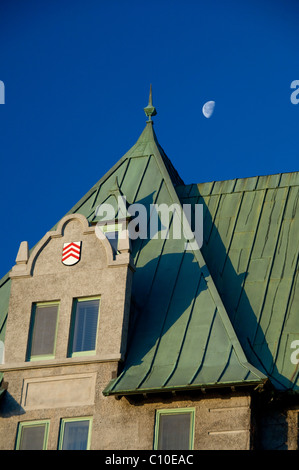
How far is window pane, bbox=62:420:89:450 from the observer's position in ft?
102

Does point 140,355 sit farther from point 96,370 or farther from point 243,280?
point 243,280

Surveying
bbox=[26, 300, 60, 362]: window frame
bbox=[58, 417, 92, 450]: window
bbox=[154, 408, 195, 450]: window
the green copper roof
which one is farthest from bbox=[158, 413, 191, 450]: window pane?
bbox=[26, 300, 60, 362]: window frame

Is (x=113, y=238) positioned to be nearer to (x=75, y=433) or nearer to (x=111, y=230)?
(x=111, y=230)

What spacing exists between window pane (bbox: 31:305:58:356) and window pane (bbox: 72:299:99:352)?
0.70 metres

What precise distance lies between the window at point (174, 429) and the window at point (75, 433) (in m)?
2.02

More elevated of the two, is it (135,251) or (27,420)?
(135,251)

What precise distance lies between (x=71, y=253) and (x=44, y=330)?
2.53 m

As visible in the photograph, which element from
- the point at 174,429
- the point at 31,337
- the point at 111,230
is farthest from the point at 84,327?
the point at 111,230

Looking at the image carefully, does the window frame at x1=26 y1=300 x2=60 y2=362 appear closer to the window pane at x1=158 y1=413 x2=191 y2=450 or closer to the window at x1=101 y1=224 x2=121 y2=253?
the window at x1=101 y1=224 x2=121 y2=253

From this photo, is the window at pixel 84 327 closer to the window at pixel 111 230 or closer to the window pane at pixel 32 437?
the window pane at pixel 32 437

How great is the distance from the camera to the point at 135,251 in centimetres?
3606
